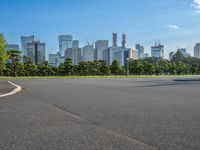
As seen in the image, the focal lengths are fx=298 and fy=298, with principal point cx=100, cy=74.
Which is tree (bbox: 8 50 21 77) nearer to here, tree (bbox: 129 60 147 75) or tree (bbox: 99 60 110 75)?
tree (bbox: 99 60 110 75)

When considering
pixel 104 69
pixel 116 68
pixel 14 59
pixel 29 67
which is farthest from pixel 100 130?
pixel 116 68

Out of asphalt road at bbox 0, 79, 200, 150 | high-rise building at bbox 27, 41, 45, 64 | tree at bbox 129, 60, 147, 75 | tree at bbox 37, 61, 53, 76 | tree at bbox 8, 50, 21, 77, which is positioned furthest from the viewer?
high-rise building at bbox 27, 41, 45, 64

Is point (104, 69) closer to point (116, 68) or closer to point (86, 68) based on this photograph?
point (116, 68)

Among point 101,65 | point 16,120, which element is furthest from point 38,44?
point 16,120

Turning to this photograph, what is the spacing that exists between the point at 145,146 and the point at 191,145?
2.54 ft

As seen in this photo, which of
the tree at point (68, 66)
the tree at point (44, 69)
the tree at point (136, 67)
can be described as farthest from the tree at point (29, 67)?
the tree at point (136, 67)

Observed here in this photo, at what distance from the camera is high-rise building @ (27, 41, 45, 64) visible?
17175 cm

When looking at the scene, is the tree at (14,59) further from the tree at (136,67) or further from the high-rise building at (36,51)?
the high-rise building at (36,51)

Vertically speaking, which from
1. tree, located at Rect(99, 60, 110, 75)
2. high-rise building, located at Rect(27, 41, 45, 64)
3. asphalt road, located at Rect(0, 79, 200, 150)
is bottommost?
asphalt road, located at Rect(0, 79, 200, 150)

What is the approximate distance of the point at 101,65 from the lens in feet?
295

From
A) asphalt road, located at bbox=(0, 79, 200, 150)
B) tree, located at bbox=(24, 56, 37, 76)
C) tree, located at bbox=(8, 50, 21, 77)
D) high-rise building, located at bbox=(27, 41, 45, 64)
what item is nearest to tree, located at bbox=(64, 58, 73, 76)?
tree, located at bbox=(24, 56, 37, 76)

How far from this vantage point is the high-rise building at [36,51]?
17175 centimetres

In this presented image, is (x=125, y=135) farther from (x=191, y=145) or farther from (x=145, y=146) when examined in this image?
(x=191, y=145)

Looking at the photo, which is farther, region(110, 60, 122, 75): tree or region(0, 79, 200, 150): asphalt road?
region(110, 60, 122, 75): tree
